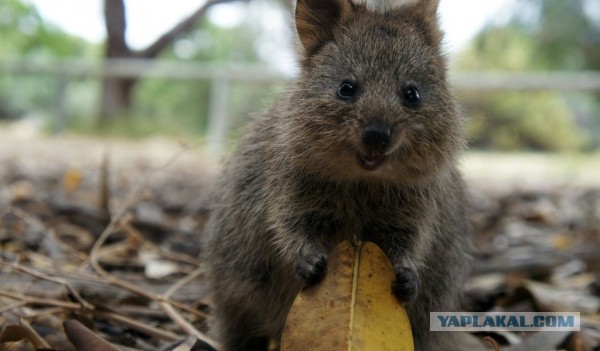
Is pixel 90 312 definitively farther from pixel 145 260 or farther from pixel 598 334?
pixel 598 334

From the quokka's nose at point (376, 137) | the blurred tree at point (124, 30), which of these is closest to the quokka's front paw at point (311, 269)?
the quokka's nose at point (376, 137)

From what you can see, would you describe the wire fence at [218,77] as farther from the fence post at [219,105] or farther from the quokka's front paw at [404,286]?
the quokka's front paw at [404,286]

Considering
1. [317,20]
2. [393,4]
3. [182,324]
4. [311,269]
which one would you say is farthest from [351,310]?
[393,4]

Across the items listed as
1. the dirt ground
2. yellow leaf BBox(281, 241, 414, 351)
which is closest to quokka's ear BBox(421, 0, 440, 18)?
the dirt ground

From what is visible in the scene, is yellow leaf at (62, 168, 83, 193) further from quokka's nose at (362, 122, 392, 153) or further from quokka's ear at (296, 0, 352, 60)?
quokka's nose at (362, 122, 392, 153)

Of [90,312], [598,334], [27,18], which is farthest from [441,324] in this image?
[27,18]
